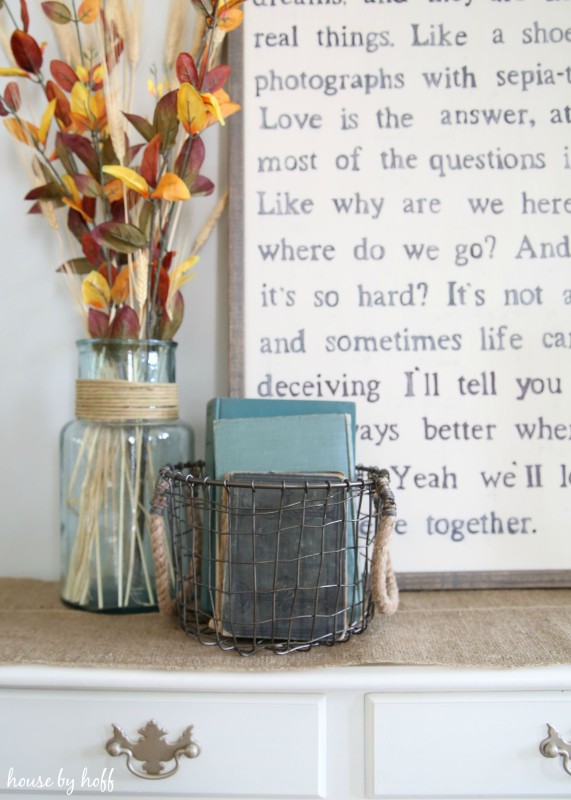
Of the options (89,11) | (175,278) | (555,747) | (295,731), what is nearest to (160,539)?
(295,731)

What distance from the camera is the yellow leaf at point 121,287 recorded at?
2.71ft

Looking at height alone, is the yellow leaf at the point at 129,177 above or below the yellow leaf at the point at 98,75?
below

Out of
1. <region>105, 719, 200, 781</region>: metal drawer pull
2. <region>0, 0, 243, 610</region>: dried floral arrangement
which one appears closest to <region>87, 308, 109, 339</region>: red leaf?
<region>0, 0, 243, 610</region>: dried floral arrangement

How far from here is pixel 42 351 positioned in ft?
3.20

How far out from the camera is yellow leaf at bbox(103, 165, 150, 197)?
→ 0.74 metres

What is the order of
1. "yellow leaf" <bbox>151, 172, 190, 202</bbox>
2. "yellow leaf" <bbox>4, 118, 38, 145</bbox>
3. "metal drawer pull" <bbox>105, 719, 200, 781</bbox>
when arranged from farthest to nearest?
1. "yellow leaf" <bbox>4, 118, 38, 145</bbox>
2. "yellow leaf" <bbox>151, 172, 190, 202</bbox>
3. "metal drawer pull" <bbox>105, 719, 200, 781</bbox>

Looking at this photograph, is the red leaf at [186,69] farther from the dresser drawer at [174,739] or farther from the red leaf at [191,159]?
the dresser drawer at [174,739]

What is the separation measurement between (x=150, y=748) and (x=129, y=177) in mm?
617

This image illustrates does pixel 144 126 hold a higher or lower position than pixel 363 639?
higher

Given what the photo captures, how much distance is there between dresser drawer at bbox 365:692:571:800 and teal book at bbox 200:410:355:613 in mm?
234

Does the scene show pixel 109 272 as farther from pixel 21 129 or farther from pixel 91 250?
pixel 21 129

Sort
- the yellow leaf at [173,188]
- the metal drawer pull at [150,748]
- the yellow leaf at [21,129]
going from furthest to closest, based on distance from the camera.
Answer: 1. the yellow leaf at [21,129]
2. the yellow leaf at [173,188]
3. the metal drawer pull at [150,748]

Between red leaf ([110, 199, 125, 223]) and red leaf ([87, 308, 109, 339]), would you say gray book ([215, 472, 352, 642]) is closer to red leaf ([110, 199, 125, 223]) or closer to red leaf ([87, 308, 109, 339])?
red leaf ([87, 308, 109, 339])

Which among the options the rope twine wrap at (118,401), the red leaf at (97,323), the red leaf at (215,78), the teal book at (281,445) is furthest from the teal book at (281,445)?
the red leaf at (215,78)
